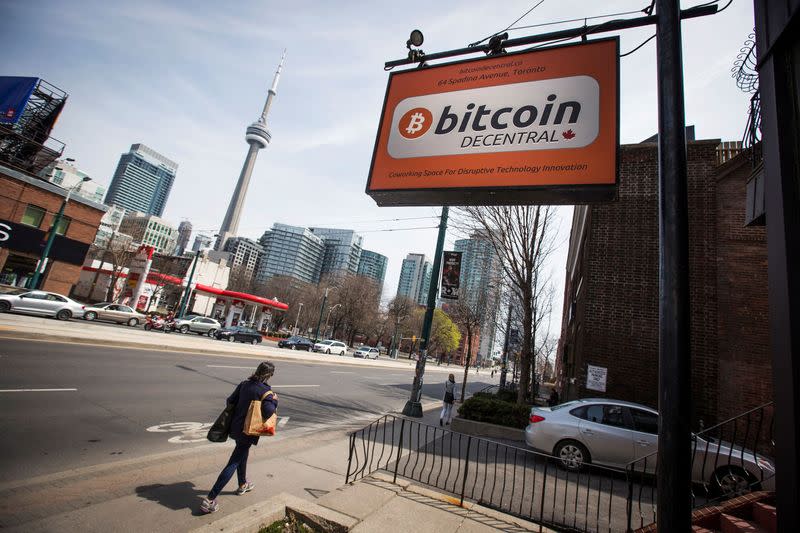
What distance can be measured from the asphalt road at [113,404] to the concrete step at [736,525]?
7.19m

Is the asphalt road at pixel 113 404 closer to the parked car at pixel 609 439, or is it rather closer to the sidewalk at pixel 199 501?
the sidewalk at pixel 199 501

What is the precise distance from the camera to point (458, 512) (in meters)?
4.63

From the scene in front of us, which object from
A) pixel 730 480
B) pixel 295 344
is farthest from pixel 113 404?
pixel 295 344

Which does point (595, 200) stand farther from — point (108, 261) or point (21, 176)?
point (108, 261)

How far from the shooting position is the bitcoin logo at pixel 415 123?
17.4 ft

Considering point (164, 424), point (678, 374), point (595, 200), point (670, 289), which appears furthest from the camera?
point (164, 424)

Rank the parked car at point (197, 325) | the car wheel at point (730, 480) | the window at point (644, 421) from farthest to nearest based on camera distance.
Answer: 1. the parked car at point (197, 325)
2. the window at point (644, 421)
3. the car wheel at point (730, 480)

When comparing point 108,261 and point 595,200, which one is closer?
point 595,200

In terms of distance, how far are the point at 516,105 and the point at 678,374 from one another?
3.76m

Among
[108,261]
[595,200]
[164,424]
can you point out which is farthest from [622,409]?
[108,261]

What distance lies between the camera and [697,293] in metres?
11.6

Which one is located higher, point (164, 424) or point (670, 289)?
point (670, 289)

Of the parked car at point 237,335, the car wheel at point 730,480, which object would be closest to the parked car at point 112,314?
the parked car at point 237,335

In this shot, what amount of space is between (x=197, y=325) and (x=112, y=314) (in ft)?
19.9
